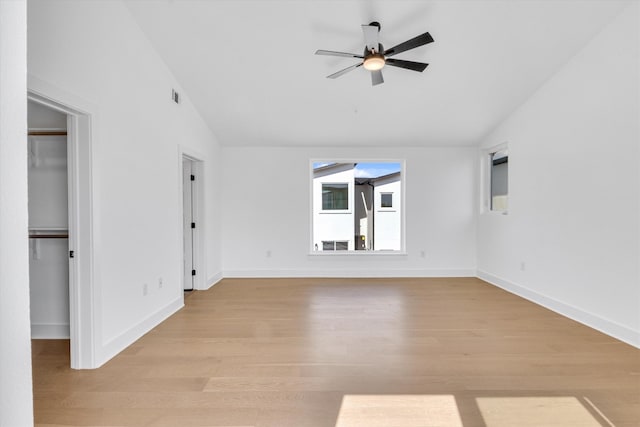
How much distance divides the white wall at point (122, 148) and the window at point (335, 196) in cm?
362

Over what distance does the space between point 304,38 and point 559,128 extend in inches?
125

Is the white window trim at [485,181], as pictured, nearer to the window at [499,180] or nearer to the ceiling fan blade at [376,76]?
the window at [499,180]

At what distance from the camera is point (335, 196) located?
282 inches

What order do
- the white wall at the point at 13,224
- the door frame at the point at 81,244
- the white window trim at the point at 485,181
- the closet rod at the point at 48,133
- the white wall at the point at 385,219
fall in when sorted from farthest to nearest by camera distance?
the white wall at the point at 385,219
the white window trim at the point at 485,181
the closet rod at the point at 48,133
the door frame at the point at 81,244
the white wall at the point at 13,224

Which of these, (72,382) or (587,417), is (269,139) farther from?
(587,417)

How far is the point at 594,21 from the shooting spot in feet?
10.3

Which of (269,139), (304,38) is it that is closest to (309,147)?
(269,139)

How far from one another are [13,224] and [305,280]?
193 inches

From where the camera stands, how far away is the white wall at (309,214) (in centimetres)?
588

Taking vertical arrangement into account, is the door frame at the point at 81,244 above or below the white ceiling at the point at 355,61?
below

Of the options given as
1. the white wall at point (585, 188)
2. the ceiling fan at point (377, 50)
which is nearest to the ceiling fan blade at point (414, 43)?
the ceiling fan at point (377, 50)

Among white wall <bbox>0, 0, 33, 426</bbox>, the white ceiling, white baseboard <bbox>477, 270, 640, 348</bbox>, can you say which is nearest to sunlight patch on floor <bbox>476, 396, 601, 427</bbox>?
white baseboard <bbox>477, 270, 640, 348</bbox>

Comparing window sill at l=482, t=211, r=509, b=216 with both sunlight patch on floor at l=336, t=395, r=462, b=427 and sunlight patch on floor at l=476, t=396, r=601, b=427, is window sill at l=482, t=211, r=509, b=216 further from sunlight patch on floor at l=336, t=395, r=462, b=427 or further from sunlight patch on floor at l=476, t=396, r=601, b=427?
sunlight patch on floor at l=336, t=395, r=462, b=427

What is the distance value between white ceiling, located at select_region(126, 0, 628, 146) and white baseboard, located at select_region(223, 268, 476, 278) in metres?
2.49
